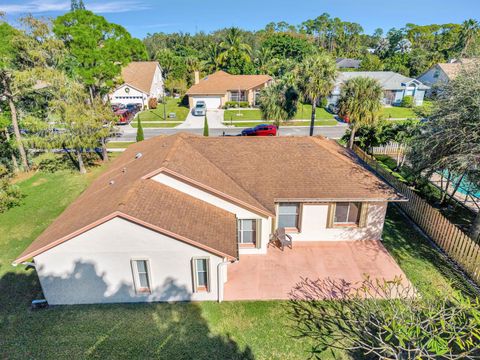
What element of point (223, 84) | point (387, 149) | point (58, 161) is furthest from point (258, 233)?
point (223, 84)

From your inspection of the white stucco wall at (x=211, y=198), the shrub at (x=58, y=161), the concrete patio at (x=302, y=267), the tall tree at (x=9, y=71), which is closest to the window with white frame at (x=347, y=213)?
the concrete patio at (x=302, y=267)

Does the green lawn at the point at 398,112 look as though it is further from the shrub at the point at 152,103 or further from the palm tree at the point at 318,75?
the shrub at the point at 152,103

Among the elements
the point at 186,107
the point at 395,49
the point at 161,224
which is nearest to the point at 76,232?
the point at 161,224

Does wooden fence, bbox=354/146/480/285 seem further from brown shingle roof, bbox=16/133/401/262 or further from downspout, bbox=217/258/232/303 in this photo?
downspout, bbox=217/258/232/303

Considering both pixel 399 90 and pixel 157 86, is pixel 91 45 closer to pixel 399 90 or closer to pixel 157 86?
pixel 157 86

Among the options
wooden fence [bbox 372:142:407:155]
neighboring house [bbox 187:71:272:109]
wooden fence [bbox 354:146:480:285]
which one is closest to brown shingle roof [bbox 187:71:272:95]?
neighboring house [bbox 187:71:272:109]

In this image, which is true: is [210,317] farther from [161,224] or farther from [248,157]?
[248,157]
